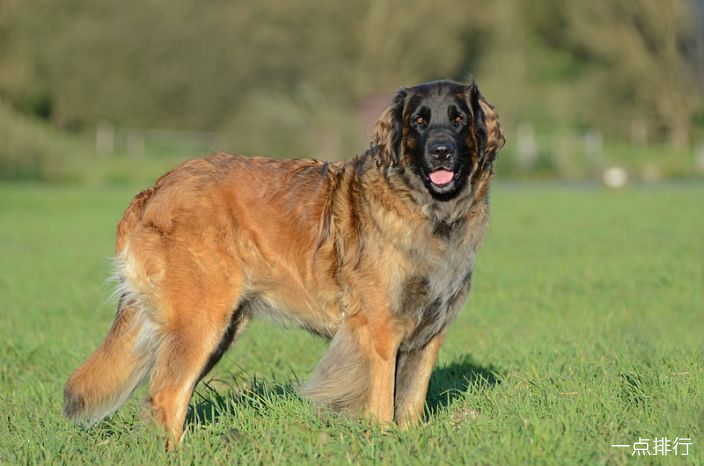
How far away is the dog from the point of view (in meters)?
5.09

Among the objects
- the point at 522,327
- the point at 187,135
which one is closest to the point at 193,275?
the point at 522,327

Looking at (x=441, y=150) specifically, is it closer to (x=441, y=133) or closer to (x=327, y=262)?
(x=441, y=133)

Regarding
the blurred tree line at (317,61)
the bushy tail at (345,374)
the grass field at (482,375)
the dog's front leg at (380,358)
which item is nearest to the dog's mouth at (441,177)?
the dog's front leg at (380,358)

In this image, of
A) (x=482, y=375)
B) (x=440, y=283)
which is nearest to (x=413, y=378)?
(x=440, y=283)

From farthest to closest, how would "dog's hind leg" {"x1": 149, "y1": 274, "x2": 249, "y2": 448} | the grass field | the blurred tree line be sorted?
the blurred tree line, "dog's hind leg" {"x1": 149, "y1": 274, "x2": 249, "y2": 448}, the grass field

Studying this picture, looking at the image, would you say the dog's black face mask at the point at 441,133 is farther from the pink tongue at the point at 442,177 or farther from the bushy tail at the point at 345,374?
the bushy tail at the point at 345,374

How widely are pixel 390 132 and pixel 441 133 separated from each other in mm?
303

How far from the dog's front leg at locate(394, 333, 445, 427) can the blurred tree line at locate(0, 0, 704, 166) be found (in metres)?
36.7

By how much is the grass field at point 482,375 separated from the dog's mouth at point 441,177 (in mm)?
1251

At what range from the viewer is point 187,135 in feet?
157

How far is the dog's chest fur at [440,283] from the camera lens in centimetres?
510

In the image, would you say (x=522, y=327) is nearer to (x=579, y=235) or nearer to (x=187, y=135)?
(x=579, y=235)

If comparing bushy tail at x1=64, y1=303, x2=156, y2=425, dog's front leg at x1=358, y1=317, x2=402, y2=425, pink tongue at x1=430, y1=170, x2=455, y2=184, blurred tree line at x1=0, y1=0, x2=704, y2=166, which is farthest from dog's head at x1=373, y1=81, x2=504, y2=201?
blurred tree line at x1=0, y1=0, x2=704, y2=166

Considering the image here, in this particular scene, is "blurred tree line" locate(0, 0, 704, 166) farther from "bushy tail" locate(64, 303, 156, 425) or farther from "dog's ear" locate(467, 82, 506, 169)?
"bushy tail" locate(64, 303, 156, 425)
